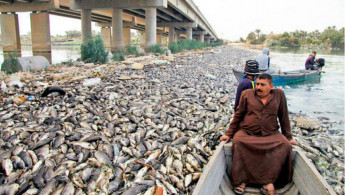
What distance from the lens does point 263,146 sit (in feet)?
10.8

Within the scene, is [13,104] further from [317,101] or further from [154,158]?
[317,101]

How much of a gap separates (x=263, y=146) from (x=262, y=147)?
0.02 m

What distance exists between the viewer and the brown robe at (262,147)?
330cm


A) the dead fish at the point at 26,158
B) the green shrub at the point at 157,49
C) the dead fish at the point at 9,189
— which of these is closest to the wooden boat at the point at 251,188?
the dead fish at the point at 9,189

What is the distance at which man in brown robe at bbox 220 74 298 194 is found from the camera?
3.30 metres

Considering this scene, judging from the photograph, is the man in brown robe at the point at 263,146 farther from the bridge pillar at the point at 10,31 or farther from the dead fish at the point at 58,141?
the bridge pillar at the point at 10,31

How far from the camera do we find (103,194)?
3.07 meters

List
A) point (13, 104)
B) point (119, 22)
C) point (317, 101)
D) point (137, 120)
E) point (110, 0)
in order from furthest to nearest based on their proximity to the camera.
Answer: point (119, 22), point (110, 0), point (317, 101), point (13, 104), point (137, 120)

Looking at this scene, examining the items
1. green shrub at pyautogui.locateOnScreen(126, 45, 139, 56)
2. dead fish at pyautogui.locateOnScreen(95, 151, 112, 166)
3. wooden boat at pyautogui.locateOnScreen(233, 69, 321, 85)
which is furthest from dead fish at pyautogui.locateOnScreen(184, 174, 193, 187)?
green shrub at pyautogui.locateOnScreen(126, 45, 139, 56)

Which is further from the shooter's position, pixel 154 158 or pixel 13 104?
pixel 13 104

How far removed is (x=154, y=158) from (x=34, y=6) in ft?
93.7

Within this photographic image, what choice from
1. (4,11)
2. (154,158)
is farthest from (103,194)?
(4,11)

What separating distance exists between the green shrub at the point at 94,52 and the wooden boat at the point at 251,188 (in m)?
11.5

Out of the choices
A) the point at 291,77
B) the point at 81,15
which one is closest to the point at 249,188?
the point at 291,77
